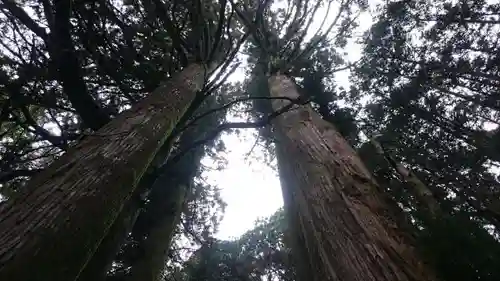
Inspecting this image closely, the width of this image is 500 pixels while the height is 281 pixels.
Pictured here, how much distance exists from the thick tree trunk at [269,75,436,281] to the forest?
13 millimetres

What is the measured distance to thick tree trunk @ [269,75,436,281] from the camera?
1943mm

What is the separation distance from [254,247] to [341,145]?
667cm

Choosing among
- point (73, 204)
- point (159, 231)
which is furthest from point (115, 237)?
point (73, 204)

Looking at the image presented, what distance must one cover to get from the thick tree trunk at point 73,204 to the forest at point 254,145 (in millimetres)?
10

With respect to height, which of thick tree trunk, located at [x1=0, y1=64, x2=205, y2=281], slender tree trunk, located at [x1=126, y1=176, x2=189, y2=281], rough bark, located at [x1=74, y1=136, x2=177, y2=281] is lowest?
thick tree trunk, located at [x1=0, y1=64, x2=205, y2=281]

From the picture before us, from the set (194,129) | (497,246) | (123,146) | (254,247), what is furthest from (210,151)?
(497,246)

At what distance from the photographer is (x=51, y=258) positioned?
172 centimetres

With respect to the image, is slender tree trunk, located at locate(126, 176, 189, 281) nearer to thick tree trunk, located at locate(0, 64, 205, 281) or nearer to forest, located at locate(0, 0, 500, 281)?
forest, located at locate(0, 0, 500, 281)

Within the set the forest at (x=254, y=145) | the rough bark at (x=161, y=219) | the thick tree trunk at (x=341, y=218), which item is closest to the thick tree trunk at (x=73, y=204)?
the forest at (x=254, y=145)

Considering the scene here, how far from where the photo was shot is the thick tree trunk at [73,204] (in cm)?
167

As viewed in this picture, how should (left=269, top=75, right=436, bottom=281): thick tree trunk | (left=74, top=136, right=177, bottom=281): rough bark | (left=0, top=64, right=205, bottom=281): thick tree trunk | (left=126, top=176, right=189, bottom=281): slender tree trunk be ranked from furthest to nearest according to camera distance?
(left=126, top=176, right=189, bottom=281): slender tree trunk
(left=74, top=136, right=177, bottom=281): rough bark
(left=269, top=75, right=436, bottom=281): thick tree trunk
(left=0, top=64, right=205, bottom=281): thick tree trunk

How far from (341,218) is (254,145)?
4.16m

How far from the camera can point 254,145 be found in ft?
21.6

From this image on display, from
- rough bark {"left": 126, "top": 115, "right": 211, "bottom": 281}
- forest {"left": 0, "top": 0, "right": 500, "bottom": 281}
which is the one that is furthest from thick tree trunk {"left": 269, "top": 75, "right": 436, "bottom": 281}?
rough bark {"left": 126, "top": 115, "right": 211, "bottom": 281}
